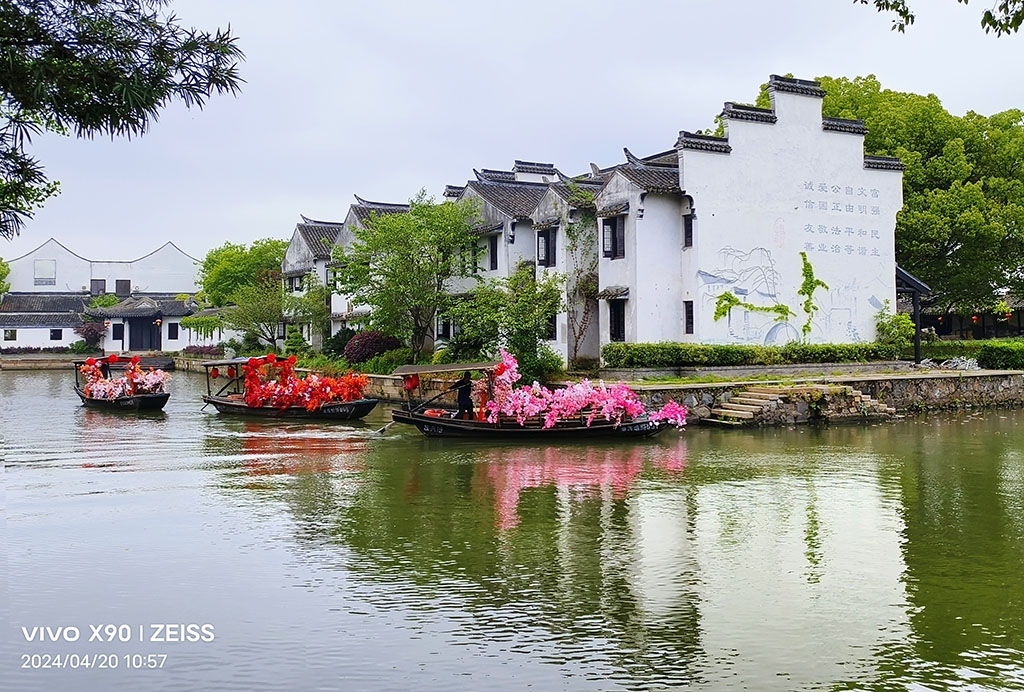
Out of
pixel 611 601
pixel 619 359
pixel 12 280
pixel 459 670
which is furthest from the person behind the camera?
pixel 12 280

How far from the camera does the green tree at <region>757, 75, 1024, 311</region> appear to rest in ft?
111

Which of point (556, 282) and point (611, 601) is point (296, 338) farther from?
point (611, 601)

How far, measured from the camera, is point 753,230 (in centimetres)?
2978

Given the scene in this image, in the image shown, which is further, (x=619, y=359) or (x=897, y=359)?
(x=897, y=359)

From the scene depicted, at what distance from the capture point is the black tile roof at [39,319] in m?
66.1

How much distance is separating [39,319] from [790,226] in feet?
180

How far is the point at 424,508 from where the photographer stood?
14117 mm

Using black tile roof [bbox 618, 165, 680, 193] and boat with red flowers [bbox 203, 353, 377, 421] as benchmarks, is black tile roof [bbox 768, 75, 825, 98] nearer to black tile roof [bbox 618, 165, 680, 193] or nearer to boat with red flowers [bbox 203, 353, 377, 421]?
black tile roof [bbox 618, 165, 680, 193]

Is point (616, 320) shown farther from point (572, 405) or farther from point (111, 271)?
point (111, 271)

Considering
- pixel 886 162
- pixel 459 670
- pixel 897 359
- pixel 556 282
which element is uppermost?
pixel 886 162

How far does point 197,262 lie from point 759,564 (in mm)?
78448

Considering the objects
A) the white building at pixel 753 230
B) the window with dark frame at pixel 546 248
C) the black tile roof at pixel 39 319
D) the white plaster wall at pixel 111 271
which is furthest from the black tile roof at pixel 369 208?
the white plaster wall at pixel 111 271

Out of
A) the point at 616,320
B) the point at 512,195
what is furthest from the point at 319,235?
the point at 616,320

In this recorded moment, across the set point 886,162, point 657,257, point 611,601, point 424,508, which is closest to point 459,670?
point 611,601
